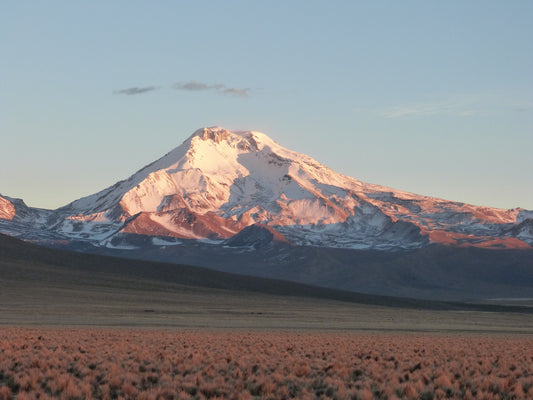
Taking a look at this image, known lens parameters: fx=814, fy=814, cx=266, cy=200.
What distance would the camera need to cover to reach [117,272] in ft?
455

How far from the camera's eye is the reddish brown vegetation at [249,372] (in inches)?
731

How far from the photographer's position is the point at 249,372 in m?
22.2

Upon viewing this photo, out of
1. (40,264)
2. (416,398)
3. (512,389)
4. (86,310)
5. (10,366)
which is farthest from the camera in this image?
(40,264)

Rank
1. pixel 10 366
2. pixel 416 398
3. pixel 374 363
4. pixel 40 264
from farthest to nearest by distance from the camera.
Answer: pixel 40 264 → pixel 374 363 → pixel 10 366 → pixel 416 398

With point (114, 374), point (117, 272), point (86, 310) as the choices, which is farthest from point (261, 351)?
point (117, 272)

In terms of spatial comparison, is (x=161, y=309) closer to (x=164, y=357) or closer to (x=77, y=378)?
(x=164, y=357)

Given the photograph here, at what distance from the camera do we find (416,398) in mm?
18141

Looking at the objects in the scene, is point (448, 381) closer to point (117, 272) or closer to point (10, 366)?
point (10, 366)

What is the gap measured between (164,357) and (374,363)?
6.65 m

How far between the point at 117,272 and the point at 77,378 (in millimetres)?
120282

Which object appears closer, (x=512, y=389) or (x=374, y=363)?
(x=512, y=389)

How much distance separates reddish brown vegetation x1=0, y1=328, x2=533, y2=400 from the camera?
60.9 feet

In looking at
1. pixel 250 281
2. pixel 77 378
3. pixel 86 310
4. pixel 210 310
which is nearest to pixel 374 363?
pixel 77 378

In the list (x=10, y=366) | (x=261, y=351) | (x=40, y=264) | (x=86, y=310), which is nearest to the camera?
(x=10, y=366)
